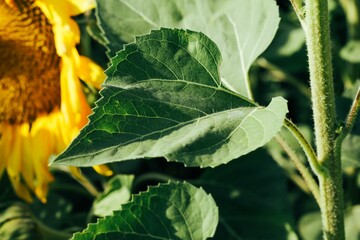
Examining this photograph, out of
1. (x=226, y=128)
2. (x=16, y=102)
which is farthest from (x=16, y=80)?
(x=226, y=128)

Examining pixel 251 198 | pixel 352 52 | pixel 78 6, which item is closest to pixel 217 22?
pixel 78 6

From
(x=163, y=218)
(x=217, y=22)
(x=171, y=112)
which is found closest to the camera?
(x=171, y=112)

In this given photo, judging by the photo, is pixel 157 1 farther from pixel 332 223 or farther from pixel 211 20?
pixel 332 223

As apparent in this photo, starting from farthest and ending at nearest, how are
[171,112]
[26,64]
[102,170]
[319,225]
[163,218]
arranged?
1. [319,225]
2. [26,64]
3. [102,170]
4. [163,218]
5. [171,112]

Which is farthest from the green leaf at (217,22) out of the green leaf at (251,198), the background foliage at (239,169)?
the green leaf at (251,198)

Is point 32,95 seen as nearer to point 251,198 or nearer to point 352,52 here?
point 251,198

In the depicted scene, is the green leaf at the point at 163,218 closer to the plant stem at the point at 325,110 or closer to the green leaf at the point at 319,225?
the plant stem at the point at 325,110
